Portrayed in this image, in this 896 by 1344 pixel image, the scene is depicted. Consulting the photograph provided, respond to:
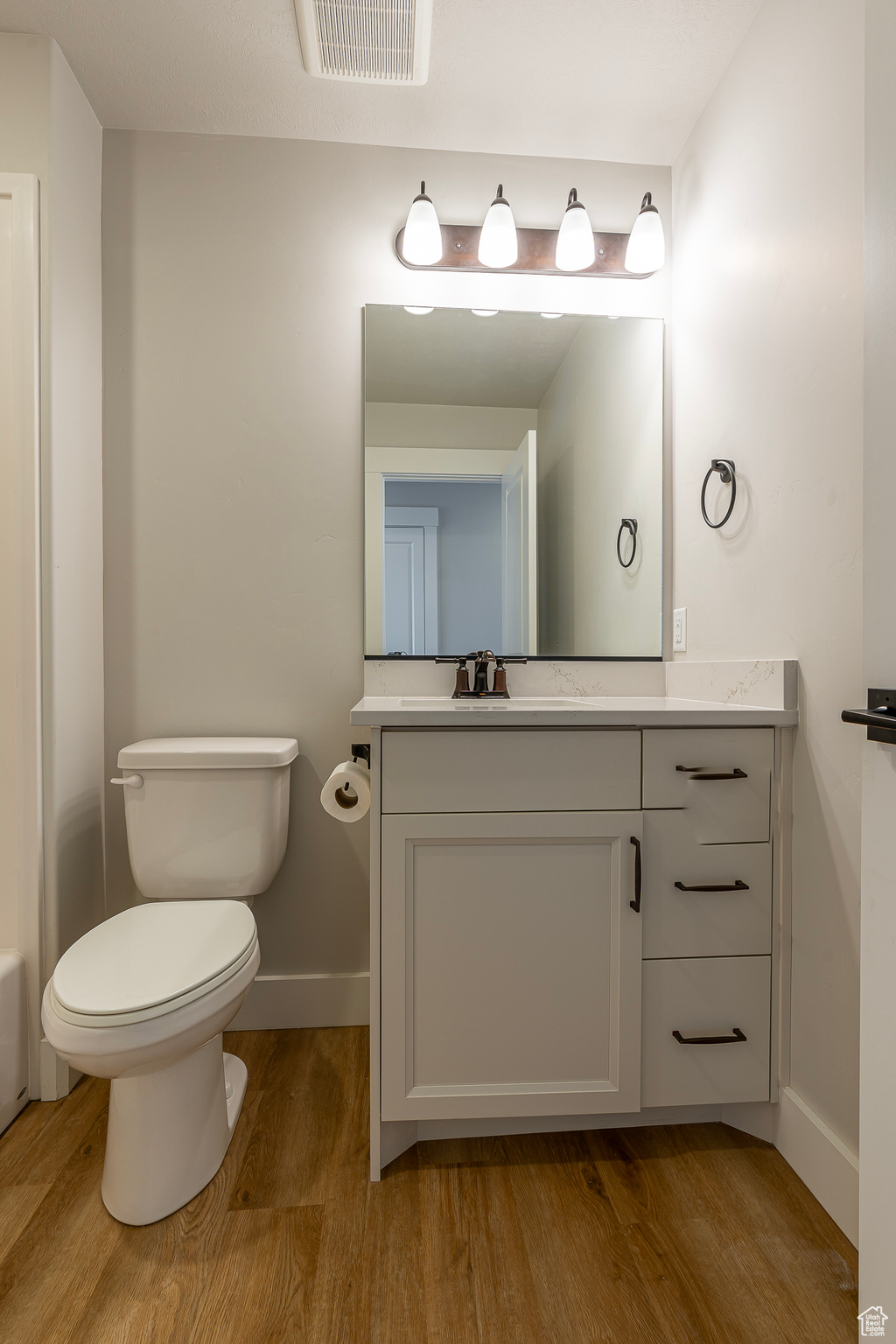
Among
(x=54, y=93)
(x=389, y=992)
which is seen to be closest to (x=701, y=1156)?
(x=389, y=992)

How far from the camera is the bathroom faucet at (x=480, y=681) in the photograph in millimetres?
1862

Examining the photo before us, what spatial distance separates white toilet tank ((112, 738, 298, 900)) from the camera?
161 centimetres

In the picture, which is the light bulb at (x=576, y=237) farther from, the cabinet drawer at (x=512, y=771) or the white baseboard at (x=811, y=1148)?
the white baseboard at (x=811, y=1148)

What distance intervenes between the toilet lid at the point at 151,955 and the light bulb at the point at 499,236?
68.7 inches

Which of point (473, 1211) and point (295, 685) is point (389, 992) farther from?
point (295, 685)

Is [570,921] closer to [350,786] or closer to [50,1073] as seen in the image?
[350,786]

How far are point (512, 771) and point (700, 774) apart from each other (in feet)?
1.23

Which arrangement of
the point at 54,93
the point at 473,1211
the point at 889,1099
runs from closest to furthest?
the point at 889,1099, the point at 473,1211, the point at 54,93

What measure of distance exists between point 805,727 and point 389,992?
0.95m

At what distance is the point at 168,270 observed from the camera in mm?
1814

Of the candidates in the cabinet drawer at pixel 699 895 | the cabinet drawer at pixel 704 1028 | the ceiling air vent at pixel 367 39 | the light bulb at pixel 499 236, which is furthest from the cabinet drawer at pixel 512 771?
the ceiling air vent at pixel 367 39

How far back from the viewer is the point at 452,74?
5.35 feet

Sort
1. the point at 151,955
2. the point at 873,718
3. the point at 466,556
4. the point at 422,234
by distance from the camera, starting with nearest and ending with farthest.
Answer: the point at 873,718
the point at 151,955
the point at 422,234
the point at 466,556

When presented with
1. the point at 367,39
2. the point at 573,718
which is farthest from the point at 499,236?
the point at 573,718
